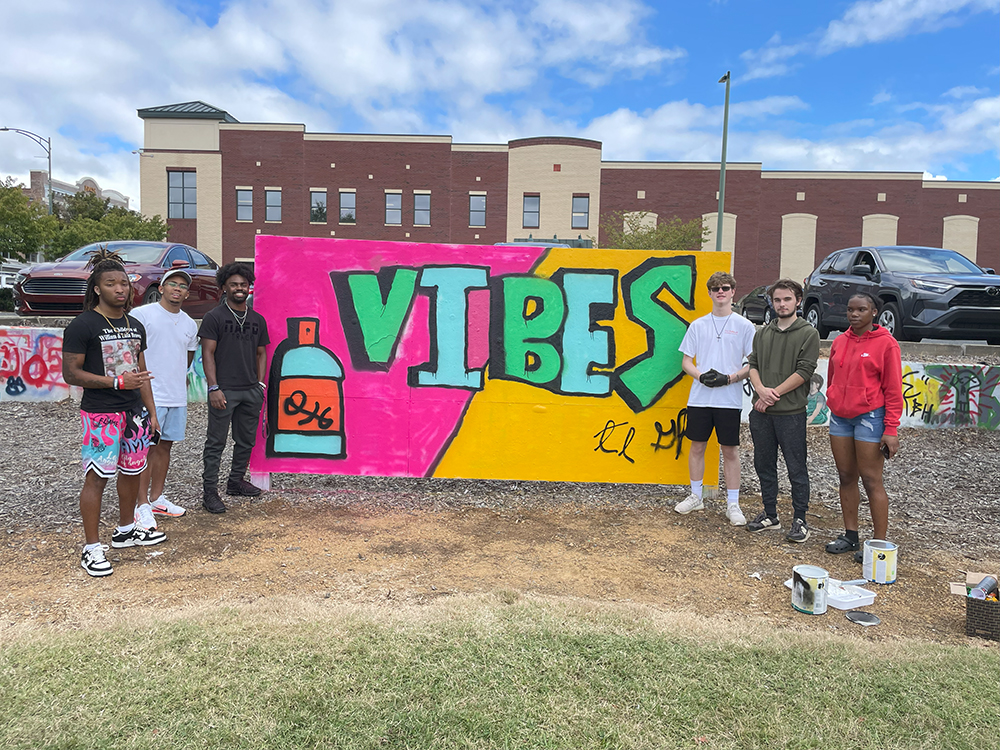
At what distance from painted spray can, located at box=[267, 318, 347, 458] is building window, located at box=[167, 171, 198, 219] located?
116ft

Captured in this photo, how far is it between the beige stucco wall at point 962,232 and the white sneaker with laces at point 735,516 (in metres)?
42.5

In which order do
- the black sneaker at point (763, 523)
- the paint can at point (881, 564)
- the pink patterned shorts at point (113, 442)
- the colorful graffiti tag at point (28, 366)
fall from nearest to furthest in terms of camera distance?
the pink patterned shorts at point (113, 442) < the paint can at point (881, 564) < the black sneaker at point (763, 523) < the colorful graffiti tag at point (28, 366)

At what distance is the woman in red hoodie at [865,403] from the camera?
4.58 m

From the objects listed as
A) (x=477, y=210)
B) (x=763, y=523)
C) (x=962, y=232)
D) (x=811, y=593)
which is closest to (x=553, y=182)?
(x=477, y=210)

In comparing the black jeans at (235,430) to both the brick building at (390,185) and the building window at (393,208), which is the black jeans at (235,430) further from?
the building window at (393,208)

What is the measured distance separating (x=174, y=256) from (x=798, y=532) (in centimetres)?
1137

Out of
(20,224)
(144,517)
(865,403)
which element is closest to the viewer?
(865,403)

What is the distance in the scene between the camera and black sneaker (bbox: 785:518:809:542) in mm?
5176

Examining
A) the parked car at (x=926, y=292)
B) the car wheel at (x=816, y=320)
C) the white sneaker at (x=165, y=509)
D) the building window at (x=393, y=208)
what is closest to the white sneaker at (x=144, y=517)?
the white sneaker at (x=165, y=509)

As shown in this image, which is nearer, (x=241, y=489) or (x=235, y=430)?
(x=235, y=430)

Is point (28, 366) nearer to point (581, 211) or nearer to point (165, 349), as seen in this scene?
point (165, 349)

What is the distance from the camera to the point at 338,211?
37375 millimetres

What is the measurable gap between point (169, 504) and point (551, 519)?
314cm

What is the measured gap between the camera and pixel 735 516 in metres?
5.56
